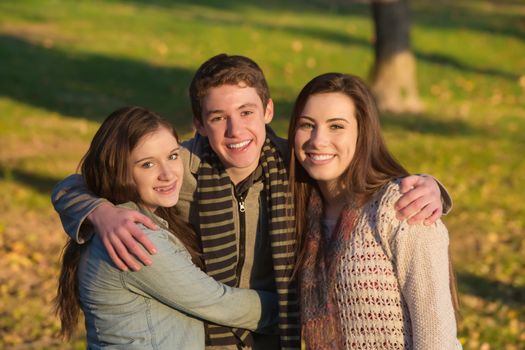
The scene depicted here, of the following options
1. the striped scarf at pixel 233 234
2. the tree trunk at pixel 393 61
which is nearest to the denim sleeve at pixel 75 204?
the striped scarf at pixel 233 234

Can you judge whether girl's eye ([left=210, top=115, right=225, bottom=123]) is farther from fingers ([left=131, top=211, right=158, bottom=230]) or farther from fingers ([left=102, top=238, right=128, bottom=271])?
fingers ([left=102, top=238, right=128, bottom=271])

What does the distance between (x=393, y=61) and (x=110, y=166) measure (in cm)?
1147

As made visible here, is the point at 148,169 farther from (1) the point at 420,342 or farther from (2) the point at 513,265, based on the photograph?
(2) the point at 513,265

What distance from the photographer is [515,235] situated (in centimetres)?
885

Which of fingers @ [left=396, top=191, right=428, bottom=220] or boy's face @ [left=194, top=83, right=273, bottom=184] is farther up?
boy's face @ [left=194, top=83, right=273, bottom=184]

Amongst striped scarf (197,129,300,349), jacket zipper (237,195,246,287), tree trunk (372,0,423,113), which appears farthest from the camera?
tree trunk (372,0,423,113)

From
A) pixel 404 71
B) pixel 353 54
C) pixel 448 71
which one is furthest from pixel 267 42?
pixel 404 71

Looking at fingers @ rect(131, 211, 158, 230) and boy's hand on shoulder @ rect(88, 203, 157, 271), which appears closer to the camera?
boy's hand on shoulder @ rect(88, 203, 157, 271)

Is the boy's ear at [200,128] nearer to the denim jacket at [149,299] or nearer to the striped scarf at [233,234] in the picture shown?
the striped scarf at [233,234]

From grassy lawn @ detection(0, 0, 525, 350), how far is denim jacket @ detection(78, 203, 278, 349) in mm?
2901

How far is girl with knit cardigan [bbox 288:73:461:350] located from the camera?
307cm

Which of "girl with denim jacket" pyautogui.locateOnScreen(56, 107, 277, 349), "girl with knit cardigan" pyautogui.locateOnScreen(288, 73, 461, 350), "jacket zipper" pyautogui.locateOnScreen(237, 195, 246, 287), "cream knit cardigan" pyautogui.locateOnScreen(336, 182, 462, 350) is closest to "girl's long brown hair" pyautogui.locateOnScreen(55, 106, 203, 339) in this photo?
"girl with denim jacket" pyautogui.locateOnScreen(56, 107, 277, 349)

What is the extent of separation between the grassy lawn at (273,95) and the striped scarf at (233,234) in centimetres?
269

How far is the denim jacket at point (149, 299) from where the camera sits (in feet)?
10.4
